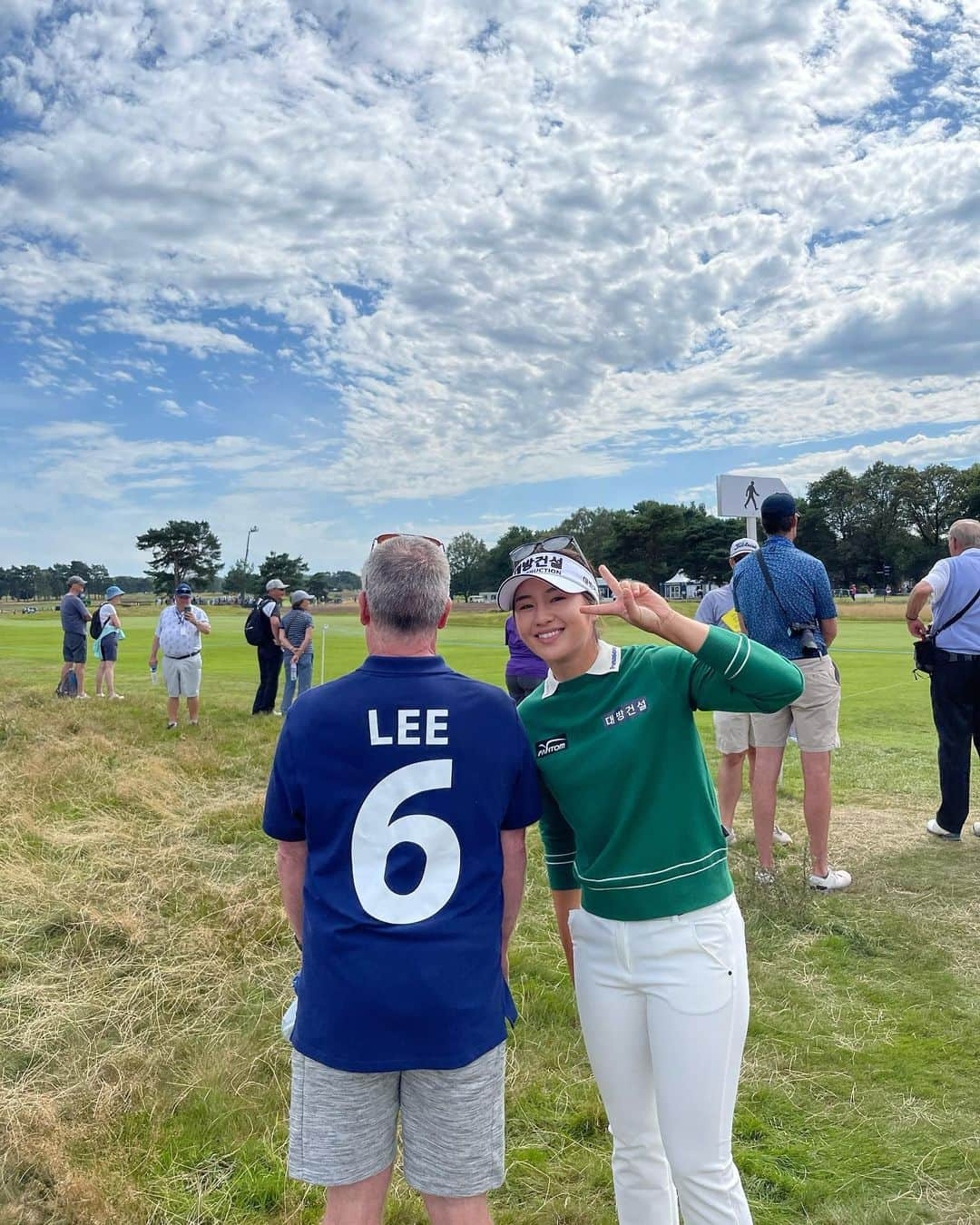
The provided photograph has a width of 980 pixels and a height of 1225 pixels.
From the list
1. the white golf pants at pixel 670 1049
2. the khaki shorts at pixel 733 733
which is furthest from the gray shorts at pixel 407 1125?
the khaki shorts at pixel 733 733

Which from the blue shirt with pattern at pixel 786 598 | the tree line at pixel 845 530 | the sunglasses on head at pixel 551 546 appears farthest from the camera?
the tree line at pixel 845 530

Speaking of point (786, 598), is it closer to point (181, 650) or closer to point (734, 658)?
point (734, 658)

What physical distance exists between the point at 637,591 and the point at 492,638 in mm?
31713

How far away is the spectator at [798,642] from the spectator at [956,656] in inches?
56.0

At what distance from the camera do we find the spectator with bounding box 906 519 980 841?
6336 millimetres

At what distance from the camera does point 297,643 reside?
44.0 feet

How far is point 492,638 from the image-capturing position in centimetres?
3397

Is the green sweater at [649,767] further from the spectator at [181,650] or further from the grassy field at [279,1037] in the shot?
the spectator at [181,650]

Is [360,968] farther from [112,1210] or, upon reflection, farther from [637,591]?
[112,1210]

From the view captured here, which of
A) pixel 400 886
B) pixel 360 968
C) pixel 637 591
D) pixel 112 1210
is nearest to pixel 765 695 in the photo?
pixel 637 591

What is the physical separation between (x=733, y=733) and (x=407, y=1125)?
4903 millimetres

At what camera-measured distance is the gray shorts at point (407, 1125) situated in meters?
1.96

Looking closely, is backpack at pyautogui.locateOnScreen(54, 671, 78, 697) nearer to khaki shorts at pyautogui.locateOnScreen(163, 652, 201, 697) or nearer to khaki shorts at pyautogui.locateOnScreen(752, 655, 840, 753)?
khaki shorts at pyautogui.locateOnScreen(163, 652, 201, 697)

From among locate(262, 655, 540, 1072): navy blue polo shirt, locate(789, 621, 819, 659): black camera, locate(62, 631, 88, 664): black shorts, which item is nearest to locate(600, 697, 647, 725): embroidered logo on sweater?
locate(262, 655, 540, 1072): navy blue polo shirt
